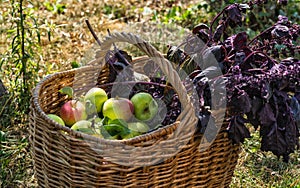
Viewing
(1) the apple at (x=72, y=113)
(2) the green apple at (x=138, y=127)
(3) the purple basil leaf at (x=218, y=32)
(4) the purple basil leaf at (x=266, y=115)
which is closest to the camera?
(4) the purple basil leaf at (x=266, y=115)

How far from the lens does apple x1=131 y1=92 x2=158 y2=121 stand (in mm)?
2467

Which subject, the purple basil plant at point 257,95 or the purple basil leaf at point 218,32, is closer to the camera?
the purple basil plant at point 257,95

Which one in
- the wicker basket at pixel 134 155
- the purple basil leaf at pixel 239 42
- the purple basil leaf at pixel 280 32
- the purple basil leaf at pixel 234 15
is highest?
the purple basil leaf at pixel 234 15

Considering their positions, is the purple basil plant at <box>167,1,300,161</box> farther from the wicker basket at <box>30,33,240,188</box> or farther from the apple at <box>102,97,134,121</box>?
the apple at <box>102,97,134,121</box>

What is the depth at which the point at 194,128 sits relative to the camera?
7.30ft

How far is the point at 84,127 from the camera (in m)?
2.31

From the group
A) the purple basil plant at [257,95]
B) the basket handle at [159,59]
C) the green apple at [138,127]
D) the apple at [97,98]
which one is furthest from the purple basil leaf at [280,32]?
the apple at [97,98]

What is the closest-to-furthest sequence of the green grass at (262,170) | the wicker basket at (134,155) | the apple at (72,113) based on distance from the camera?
the wicker basket at (134,155) → the apple at (72,113) → the green grass at (262,170)

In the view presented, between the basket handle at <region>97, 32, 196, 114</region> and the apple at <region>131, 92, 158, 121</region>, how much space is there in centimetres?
23

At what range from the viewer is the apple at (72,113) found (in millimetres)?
2463

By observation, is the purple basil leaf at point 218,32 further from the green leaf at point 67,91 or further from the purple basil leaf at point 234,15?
the green leaf at point 67,91

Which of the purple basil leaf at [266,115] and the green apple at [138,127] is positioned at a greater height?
the purple basil leaf at [266,115]

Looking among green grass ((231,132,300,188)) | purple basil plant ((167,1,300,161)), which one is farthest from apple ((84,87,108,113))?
green grass ((231,132,300,188))

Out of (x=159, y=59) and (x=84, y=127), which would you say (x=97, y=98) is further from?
(x=159, y=59)
